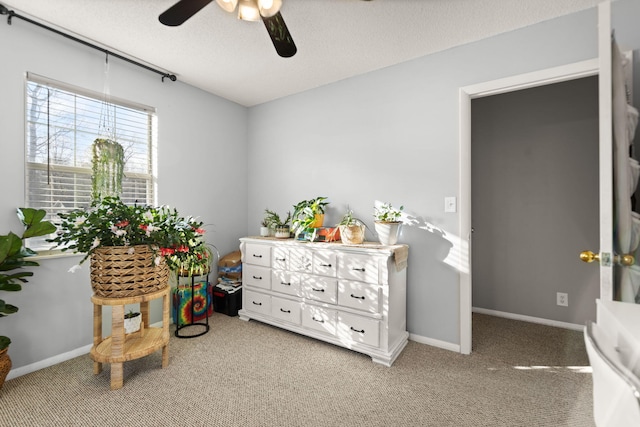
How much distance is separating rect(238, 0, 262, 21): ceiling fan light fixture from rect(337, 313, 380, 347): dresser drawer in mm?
2211

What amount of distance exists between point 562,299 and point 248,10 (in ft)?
12.0

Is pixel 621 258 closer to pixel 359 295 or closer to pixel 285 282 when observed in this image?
pixel 359 295

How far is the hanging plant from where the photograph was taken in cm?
240

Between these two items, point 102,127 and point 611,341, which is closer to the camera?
point 611,341

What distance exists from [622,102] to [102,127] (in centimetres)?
347

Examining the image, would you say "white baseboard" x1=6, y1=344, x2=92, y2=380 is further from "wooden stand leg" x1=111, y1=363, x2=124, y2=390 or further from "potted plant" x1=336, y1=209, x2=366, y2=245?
"potted plant" x1=336, y1=209, x2=366, y2=245

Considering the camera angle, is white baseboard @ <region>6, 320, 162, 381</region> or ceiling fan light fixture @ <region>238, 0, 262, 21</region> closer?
ceiling fan light fixture @ <region>238, 0, 262, 21</region>

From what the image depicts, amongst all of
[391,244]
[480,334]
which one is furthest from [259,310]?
[480,334]

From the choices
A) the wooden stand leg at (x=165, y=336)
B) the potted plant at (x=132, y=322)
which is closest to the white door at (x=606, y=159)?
the wooden stand leg at (x=165, y=336)

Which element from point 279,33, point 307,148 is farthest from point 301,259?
point 279,33

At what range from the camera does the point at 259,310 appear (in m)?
2.90

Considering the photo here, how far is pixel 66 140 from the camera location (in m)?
2.26

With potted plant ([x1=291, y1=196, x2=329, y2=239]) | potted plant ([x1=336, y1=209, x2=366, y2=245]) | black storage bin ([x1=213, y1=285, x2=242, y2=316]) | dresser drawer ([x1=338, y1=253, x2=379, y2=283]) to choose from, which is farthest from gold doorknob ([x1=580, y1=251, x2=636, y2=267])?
black storage bin ([x1=213, y1=285, x2=242, y2=316])

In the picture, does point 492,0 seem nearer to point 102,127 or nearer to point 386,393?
point 386,393
